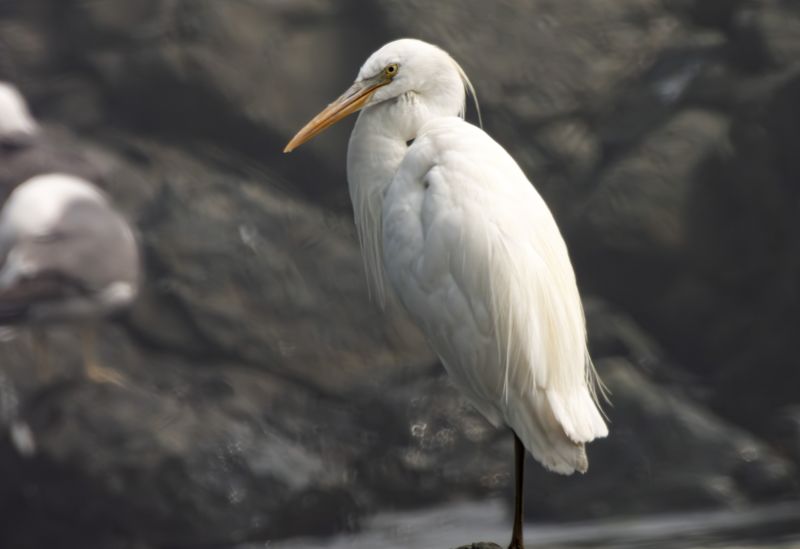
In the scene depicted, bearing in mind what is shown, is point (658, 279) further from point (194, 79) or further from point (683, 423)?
point (194, 79)

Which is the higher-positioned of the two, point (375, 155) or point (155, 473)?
point (375, 155)

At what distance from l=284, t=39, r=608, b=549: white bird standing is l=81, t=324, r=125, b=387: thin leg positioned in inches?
75.1

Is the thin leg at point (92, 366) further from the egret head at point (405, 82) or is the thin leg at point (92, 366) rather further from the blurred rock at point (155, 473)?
the egret head at point (405, 82)

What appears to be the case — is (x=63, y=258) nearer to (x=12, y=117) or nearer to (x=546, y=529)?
(x=12, y=117)

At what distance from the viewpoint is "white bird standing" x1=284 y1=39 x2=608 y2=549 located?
148 centimetres

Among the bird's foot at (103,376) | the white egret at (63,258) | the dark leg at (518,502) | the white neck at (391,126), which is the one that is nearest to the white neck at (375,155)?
the white neck at (391,126)

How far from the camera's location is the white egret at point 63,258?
10.5 feet

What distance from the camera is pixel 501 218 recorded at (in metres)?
1.49

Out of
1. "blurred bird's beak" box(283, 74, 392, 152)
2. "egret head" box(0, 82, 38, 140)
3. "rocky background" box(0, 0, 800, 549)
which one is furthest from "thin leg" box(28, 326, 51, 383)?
"blurred bird's beak" box(283, 74, 392, 152)

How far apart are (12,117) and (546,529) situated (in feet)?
6.02

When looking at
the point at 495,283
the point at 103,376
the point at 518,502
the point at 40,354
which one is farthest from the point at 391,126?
the point at 40,354

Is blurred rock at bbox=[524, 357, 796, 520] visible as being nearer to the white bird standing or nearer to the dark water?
the dark water

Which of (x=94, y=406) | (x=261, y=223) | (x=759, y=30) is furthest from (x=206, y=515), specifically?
(x=759, y=30)

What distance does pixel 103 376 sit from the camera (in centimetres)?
333
